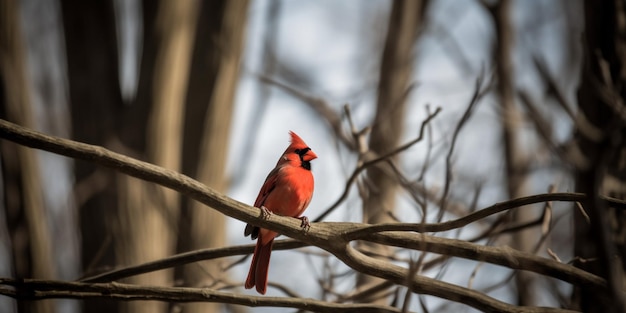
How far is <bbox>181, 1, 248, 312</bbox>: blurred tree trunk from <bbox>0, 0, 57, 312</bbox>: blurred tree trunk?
93 cm

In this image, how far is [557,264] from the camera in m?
2.42

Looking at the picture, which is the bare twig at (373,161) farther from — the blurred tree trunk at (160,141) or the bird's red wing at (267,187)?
the blurred tree trunk at (160,141)

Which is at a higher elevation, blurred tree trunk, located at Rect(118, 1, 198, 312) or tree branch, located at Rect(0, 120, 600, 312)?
blurred tree trunk, located at Rect(118, 1, 198, 312)

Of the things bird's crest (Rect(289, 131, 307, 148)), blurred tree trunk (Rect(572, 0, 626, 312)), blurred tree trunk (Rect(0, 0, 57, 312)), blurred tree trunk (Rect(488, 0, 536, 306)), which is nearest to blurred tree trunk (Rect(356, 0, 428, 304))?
blurred tree trunk (Rect(488, 0, 536, 306))

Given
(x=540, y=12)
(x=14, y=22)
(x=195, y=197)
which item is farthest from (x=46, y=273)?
(x=540, y=12)

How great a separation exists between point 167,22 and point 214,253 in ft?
8.23

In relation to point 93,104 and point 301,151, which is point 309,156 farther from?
point 93,104

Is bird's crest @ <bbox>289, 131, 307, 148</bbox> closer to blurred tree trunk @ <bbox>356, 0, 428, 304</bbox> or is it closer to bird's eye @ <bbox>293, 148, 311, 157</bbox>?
bird's eye @ <bbox>293, 148, 311, 157</bbox>

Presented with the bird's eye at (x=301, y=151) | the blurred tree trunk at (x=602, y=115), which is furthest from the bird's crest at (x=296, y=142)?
the blurred tree trunk at (x=602, y=115)

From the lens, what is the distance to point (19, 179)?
4.31 metres

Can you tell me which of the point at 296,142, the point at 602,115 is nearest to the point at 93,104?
the point at 296,142

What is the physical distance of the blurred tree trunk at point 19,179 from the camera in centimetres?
427

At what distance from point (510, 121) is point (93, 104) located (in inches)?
128

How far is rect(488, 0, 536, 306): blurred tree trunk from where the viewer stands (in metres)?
5.65
